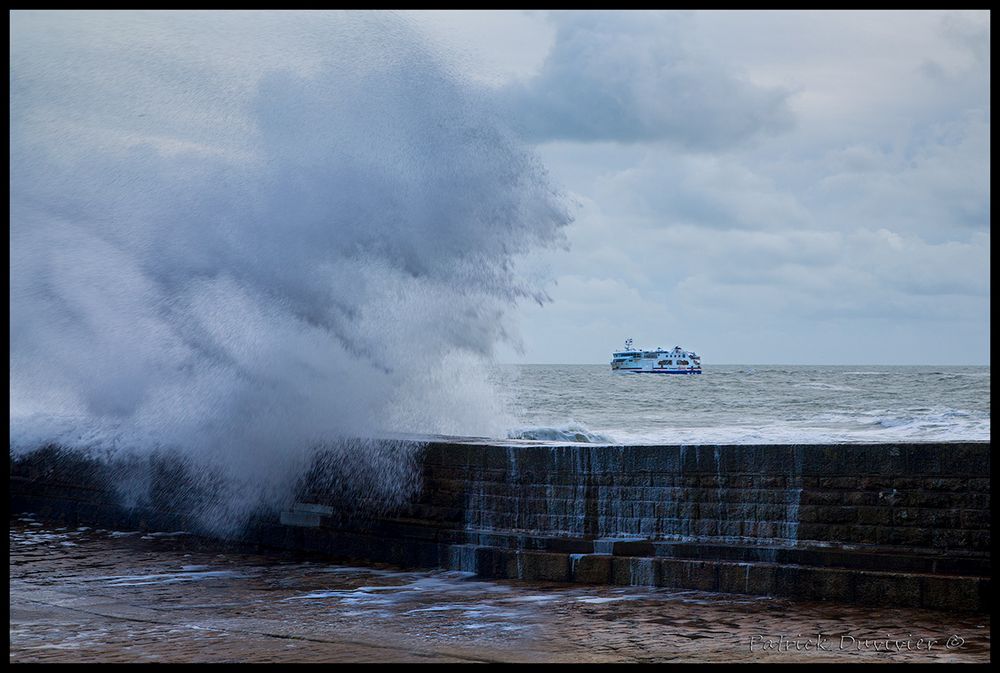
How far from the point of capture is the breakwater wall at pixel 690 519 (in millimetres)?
7551

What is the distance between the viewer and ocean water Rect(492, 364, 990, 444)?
18.8 meters

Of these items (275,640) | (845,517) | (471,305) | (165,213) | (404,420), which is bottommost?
(275,640)

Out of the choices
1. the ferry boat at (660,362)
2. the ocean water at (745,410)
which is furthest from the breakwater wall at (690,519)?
the ferry boat at (660,362)

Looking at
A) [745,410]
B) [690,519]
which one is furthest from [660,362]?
[690,519]

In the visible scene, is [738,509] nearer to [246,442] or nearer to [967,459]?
[967,459]

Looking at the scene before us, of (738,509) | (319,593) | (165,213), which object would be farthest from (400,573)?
(165,213)

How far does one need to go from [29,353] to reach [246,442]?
181 inches

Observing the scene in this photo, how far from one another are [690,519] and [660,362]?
182ft

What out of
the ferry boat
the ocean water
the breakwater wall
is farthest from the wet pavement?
the ferry boat

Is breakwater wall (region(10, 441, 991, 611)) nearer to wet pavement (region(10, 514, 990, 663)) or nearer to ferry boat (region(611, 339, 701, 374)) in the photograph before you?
wet pavement (region(10, 514, 990, 663))

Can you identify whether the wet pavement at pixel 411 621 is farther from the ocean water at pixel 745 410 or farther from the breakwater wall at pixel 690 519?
the ocean water at pixel 745 410

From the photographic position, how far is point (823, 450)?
8.04m

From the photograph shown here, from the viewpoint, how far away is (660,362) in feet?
208

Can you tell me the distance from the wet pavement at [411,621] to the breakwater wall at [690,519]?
0.24 metres
